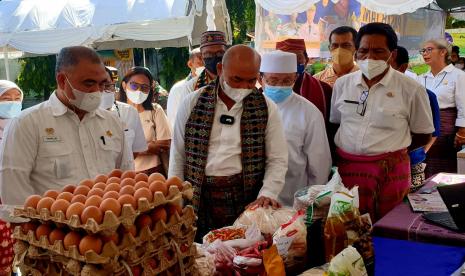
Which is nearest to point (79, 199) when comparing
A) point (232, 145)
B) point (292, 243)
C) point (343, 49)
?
point (292, 243)

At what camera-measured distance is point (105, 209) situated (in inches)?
52.5

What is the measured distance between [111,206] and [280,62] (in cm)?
189

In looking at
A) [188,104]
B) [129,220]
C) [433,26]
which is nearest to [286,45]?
[188,104]

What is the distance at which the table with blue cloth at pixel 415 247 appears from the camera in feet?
6.20

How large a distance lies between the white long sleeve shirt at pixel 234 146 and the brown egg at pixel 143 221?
1066mm

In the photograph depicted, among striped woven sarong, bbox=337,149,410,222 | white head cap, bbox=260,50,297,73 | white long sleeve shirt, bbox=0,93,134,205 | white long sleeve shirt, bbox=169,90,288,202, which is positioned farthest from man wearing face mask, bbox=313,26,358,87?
white long sleeve shirt, bbox=0,93,134,205

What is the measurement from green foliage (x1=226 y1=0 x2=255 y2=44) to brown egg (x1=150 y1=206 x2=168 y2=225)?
1224 centimetres

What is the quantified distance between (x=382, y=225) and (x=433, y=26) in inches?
223

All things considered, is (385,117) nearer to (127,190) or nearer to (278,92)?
(278,92)

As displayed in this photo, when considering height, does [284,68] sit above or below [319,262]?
above

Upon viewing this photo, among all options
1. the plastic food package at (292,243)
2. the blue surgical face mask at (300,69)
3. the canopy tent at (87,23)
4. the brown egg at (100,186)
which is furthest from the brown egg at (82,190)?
the canopy tent at (87,23)

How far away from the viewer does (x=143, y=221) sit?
142 centimetres

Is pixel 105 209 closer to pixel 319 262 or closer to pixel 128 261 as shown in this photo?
pixel 128 261

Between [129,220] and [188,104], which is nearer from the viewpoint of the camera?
[129,220]
